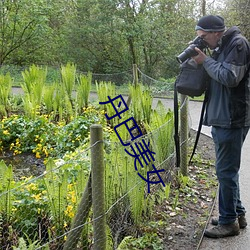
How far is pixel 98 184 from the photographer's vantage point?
2467 millimetres

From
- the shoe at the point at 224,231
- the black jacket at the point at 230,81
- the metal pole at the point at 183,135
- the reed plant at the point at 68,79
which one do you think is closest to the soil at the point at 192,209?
the shoe at the point at 224,231

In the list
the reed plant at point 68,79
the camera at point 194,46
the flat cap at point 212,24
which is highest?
the flat cap at point 212,24

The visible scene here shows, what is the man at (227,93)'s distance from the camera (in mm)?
2930

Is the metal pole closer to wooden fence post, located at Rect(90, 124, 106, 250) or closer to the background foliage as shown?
wooden fence post, located at Rect(90, 124, 106, 250)

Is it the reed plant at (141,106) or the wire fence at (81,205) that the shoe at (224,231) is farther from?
the reed plant at (141,106)

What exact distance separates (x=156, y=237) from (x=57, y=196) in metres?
0.98

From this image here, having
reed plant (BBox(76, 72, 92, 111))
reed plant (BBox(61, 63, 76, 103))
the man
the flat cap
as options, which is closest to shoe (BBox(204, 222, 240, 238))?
the man

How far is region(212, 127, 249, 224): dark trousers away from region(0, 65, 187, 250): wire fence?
0.67 m

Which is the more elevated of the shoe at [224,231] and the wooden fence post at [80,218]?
the wooden fence post at [80,218]

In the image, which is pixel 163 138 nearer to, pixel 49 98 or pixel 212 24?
pixel 212 24

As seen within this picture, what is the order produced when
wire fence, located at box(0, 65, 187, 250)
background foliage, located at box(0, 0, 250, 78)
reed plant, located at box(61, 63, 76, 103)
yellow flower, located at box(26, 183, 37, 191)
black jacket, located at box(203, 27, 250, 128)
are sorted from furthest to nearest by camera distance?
background foliage, located at box(0, 0, 250, 78) → reed plant, located at box(61, 63, 76, 103) → yellow flower, located at box(26, 183, 37, 191) → black jacket, located at box(203, 27, 250, 128) → wire fence, located at box(0, 65, 187, 250)

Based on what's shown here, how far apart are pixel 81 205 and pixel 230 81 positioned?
1444 mm

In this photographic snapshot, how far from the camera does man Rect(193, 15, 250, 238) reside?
2930mm

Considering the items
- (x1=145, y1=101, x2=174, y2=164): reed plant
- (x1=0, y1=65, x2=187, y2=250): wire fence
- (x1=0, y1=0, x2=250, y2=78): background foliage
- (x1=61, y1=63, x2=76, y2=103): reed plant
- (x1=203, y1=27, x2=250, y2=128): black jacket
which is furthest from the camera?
(x1=0, y1=0, x2=250, y2=78): background foliage
